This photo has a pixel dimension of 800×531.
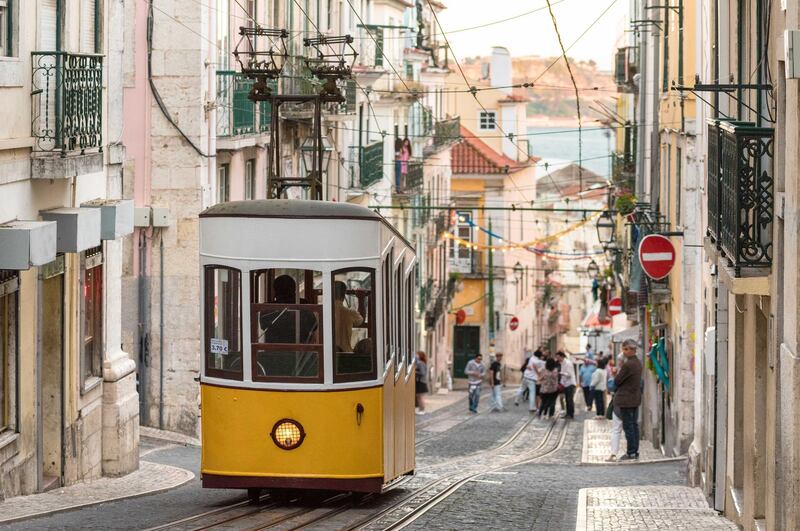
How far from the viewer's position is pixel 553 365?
3183cm

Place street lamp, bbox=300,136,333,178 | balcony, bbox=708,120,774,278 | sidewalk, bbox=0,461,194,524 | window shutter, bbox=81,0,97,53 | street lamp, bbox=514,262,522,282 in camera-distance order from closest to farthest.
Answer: balcony, bbox=708,120,774,278
sidewalk, bbox=0,461,194,524
window shutter, bbox=81,0,97,53
street lamp, bbox=300,136,333,178
street lamp, bbox=514,262,522,282

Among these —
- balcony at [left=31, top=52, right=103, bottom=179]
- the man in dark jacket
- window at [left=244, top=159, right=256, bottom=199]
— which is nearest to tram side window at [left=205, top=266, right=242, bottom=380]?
balcony at [left=31, top=52, right=103, bottom=179]

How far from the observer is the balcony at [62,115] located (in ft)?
45.9

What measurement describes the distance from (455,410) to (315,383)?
26273mm

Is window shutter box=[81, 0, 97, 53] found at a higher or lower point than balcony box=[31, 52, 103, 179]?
higher

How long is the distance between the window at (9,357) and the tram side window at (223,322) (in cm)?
198

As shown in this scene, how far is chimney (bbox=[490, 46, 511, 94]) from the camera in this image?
77.9 meters

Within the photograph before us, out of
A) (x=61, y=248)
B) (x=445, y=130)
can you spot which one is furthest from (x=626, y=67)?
(x=61, y=248)

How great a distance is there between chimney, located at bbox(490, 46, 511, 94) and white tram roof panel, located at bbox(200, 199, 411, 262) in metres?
65.2

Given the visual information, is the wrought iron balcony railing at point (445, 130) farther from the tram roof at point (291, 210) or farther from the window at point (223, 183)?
the tram roof at point (291, 210)

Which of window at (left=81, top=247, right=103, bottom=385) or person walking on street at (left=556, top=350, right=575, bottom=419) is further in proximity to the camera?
person walking on street at (left=556, top=350, right=575, bottom=419)

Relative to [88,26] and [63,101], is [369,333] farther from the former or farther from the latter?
[88,26]

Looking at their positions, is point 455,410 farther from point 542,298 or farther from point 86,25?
point 542,298

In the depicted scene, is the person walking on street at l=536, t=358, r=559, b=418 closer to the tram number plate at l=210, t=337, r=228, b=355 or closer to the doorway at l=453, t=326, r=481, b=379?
the tram number plate at l=210, t=337, r=228, b=355
